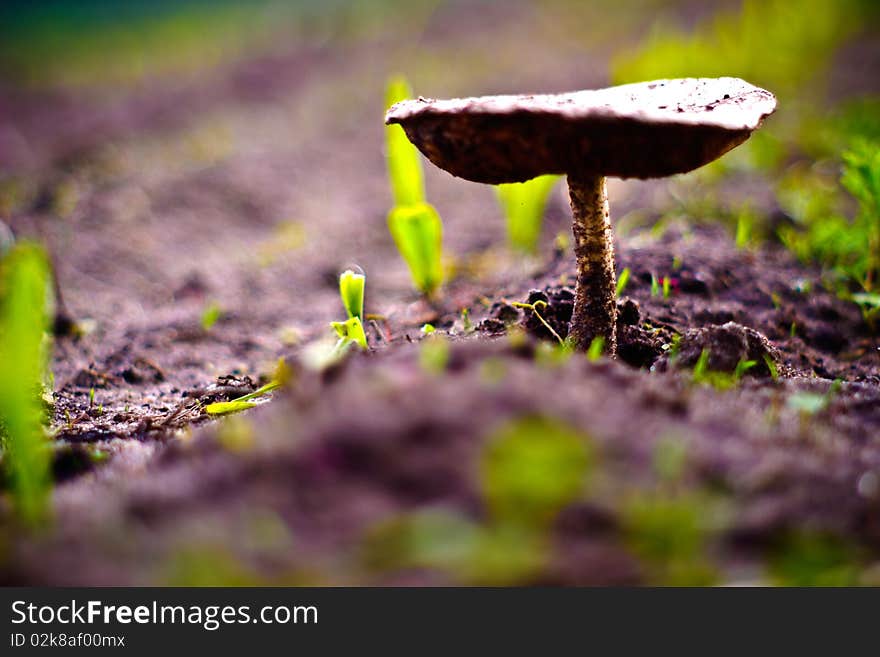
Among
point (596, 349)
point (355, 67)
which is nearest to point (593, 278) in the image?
point (596, 349)

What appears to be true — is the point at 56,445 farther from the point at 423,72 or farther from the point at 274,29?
the point at 274,29

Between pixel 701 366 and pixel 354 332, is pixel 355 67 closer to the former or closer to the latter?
pixel 354 332

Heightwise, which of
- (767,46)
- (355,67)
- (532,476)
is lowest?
(532,476)

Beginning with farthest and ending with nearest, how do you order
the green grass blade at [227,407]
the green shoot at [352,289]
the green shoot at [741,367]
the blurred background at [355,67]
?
the blurred background at [355,67] → the green shoot at [352,289] → the green grass blade at [227,407] → the green shoot at [741,367]

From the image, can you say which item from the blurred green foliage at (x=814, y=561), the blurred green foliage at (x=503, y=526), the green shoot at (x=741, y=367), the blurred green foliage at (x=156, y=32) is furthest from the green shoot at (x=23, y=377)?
the blurred green foliage at (x=156, y=32)

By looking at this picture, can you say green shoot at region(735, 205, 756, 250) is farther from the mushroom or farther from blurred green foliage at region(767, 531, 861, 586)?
blurred green foliage at region(767, 531, 861, 586)

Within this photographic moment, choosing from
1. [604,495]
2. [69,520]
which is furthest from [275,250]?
[604,495]

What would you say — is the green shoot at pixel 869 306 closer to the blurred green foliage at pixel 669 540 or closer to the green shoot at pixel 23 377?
the blurred green foliage at pixel 669 540

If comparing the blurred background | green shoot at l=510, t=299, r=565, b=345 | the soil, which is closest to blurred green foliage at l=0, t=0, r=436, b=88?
the blurred background
